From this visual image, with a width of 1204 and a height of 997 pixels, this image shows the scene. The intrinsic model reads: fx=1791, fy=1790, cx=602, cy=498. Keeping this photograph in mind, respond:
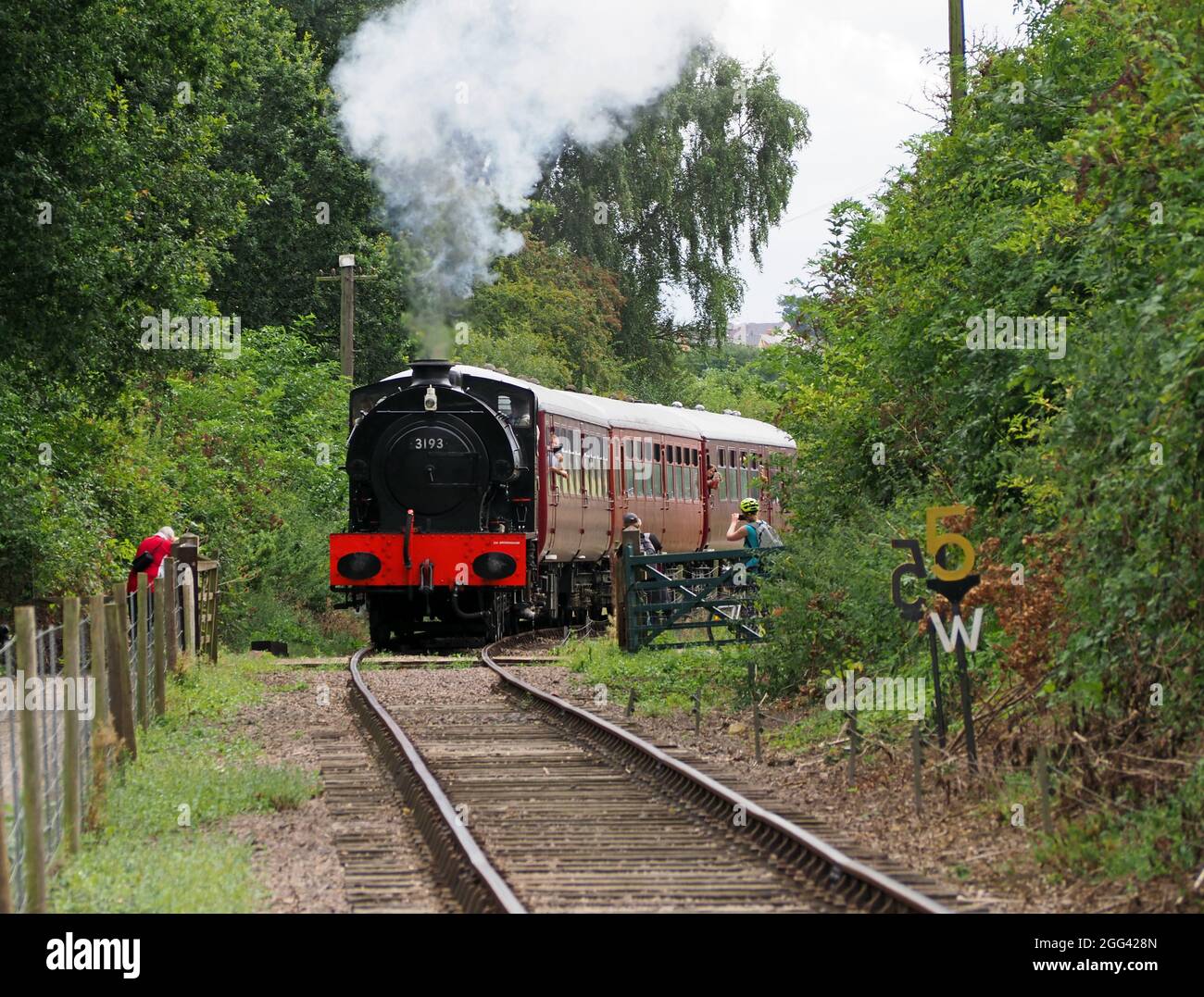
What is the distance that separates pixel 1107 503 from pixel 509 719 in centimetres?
710

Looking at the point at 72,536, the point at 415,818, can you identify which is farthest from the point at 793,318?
the point at 415,818

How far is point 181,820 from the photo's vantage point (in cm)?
1034

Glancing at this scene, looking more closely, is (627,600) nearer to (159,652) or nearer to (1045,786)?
(159,652)

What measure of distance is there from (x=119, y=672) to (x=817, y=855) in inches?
198

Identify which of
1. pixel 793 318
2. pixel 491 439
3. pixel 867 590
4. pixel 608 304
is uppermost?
pixel 608 304

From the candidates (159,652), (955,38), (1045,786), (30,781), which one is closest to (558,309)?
(955,38)

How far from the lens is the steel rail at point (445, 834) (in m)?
8.05

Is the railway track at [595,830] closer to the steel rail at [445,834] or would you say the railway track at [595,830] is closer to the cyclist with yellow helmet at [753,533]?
the steel rail at [445,834]

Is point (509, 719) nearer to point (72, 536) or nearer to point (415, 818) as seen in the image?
point (415, 818)

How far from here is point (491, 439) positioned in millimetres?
22609

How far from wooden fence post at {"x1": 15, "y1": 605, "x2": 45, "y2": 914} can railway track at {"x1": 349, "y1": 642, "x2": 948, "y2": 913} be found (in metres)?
1.89

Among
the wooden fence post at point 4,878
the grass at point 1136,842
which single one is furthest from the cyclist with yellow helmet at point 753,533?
the wooden fence post at point 4,878

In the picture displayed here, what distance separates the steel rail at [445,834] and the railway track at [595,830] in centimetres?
1

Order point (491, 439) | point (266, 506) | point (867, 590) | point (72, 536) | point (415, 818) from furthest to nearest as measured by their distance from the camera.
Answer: point (266, 506)
point (491, 439)
point (72, 536)
point (867, 590)
point (415, 818)
